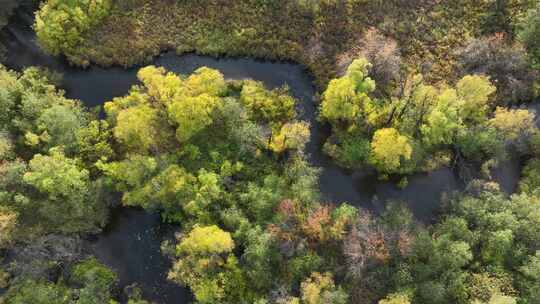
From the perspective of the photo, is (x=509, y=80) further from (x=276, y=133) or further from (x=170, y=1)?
(x=170, y=1)

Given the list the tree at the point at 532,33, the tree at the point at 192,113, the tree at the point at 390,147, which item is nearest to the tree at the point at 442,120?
the tree at the point at 390,147

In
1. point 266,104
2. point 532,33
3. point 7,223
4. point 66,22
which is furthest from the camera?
point 532,33

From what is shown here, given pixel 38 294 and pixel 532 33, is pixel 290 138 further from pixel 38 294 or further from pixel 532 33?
pixel 532 33

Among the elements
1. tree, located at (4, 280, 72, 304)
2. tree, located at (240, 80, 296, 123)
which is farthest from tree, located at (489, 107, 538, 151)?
tree, located at (4, 280, 72, 304)

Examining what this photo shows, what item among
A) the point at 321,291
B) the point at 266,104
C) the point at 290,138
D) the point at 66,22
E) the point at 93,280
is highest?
the point at 66,22

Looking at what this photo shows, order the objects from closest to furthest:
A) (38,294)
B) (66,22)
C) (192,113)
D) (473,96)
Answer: (38,294)
(192,113)
(473,96)
(66,22)

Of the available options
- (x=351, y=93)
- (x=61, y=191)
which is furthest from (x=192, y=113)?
(x=351, y=93)

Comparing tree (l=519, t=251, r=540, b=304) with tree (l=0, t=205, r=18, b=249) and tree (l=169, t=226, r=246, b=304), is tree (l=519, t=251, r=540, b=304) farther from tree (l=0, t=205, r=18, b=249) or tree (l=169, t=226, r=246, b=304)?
tree (l=0, t=205, r=18, b=249)

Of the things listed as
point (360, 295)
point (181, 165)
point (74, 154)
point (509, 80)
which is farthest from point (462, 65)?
point (74, 154)
